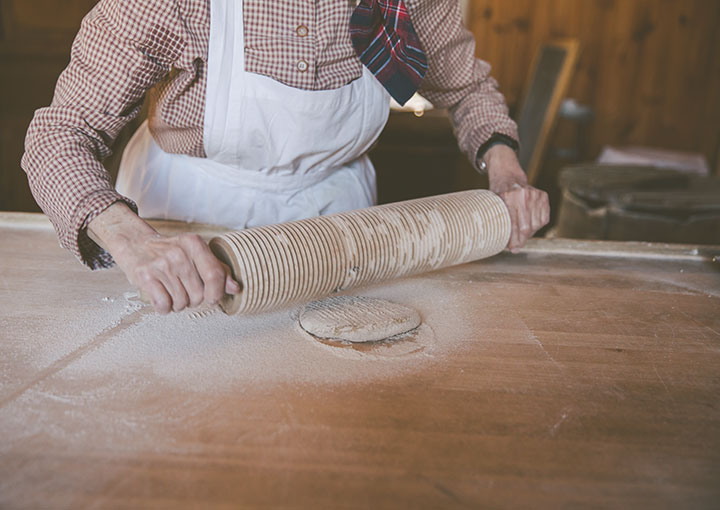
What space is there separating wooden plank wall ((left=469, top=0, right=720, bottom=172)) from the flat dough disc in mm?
3324

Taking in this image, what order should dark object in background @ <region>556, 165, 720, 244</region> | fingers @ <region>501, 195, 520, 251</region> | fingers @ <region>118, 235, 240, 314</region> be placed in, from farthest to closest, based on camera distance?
1. dark object in background @ <region>556, 165, 720, 244</region>
2. fingers @ <region>501, 195, 520, 251</region>
3. fingers @ <region>118, 235, 240, 314</region>

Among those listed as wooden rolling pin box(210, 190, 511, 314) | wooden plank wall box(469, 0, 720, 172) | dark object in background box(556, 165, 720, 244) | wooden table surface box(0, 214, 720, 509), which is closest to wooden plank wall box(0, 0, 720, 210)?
wooden plank wall box(469, 0, 720, 172)

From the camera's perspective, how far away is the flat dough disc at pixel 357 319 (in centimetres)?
93

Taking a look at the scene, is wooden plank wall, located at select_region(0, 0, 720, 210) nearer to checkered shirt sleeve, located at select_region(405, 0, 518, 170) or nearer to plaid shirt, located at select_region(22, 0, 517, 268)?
checkered shirt sleeve, located at select_region(405, 0, 518, 170)

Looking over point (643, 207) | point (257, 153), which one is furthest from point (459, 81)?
point (643, 207)

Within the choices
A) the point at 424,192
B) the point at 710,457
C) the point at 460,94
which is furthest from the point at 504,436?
the point at 424,192

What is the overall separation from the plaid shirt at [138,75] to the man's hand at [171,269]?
0.31 ft

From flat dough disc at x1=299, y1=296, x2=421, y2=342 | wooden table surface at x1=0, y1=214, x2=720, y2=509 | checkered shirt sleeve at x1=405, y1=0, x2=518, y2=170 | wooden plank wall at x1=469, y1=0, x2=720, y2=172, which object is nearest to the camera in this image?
wooden table surface at x1=0, y1=214, x2=720, y2=509

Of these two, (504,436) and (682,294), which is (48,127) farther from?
(682,294)

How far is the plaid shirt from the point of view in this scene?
94 centimetres

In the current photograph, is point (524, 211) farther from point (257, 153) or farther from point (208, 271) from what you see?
point (208, 271)

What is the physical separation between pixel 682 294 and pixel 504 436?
62 centimetres

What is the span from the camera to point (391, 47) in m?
1.14

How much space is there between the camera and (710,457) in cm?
71
